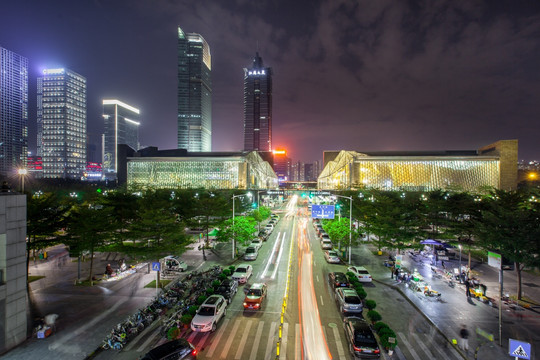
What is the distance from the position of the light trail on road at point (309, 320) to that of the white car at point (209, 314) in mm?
5306

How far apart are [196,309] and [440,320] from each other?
16.2 metres

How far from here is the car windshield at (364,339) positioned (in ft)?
43.1

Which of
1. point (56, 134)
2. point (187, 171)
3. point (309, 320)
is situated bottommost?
point (309, 320)

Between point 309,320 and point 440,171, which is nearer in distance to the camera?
point 309,320

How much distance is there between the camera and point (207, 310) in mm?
16297

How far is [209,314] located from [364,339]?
904 centimetres

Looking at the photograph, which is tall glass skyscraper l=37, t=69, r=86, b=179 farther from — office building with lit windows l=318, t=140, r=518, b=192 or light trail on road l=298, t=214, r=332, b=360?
light trail on road l=298, t=214, r=332, b=360

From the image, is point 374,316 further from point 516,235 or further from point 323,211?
point 323,211

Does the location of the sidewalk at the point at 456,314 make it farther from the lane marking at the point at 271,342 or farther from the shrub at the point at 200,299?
the shrub at the point at 200,299

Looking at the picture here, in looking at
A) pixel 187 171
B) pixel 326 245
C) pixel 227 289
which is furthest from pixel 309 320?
pixel 187 171

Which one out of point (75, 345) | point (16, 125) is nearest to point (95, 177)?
point (16, 125)

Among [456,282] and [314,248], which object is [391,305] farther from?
[314,248]

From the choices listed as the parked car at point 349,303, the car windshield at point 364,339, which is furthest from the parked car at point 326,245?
the car windshield at point 364,339

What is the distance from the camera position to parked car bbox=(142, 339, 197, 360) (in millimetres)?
11752
